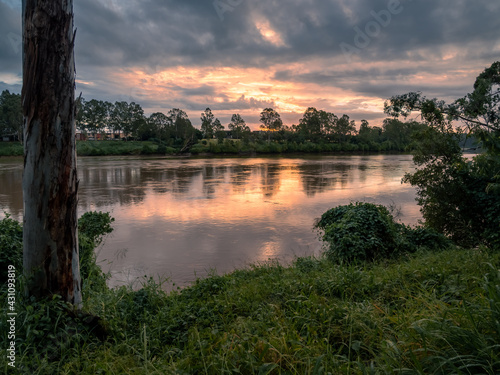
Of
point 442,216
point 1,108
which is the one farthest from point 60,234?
point 1,108

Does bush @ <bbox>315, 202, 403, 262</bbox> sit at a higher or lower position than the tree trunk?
lower

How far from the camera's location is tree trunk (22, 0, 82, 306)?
3.29 meters

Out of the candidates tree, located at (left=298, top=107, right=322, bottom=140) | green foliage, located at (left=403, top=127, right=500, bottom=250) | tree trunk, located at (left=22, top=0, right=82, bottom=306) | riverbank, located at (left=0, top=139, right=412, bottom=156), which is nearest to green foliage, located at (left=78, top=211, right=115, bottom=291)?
tree trunk, located at (left=22, top=0, right=82, bottom=306)

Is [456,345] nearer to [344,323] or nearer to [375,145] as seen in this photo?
[344,323]

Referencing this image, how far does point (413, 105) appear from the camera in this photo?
801 centimetres

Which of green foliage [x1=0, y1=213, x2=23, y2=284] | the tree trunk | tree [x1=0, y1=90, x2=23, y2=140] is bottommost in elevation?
green foliage [x1=0, y1=213, x2=23, y2=284]

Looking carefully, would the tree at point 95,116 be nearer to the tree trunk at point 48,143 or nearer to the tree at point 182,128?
the tree at point 182,128

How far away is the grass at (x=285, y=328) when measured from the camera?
2.13 m

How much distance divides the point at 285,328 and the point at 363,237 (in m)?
4.45

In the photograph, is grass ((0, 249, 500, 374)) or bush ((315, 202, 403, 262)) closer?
grass ((0, 249, 500, 374))

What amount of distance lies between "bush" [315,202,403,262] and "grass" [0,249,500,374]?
1.82 meters

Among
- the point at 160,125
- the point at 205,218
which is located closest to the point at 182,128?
the point at 160,125

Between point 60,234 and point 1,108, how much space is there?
2569 inches

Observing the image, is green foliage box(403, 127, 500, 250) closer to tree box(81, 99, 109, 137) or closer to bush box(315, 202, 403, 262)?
bush box(315, 202, 403, 262)
